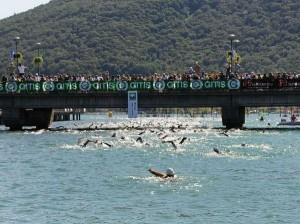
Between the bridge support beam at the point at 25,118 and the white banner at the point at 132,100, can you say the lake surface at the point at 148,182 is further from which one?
the bridge support beam at the point at 25,118

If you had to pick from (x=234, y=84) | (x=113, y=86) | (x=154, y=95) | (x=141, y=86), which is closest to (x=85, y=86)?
(x=113, y=86)

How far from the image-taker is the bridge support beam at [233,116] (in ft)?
269

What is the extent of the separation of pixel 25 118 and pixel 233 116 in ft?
69.2

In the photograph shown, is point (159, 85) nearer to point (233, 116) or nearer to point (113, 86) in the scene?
point (113, 86)

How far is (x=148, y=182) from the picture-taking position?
132ft

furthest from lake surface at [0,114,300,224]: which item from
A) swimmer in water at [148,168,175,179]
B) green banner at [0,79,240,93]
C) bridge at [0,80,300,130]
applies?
green banner at [0,79,240,93]

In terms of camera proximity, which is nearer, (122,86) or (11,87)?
(122,86)

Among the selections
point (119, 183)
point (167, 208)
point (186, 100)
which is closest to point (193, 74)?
point (186, 100)

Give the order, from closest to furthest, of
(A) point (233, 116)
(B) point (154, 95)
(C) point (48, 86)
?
(A) point (233, 116) → (B) point (154, 95) → (C) point (48, 86)

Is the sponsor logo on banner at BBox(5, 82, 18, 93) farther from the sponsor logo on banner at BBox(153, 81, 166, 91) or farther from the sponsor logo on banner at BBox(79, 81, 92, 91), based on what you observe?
the sponsor logo on banner at BBox(153, 81, 166, 91)

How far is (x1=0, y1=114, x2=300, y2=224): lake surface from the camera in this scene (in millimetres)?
31891

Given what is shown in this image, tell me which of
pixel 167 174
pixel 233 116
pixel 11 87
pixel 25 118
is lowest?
pixel 167 174

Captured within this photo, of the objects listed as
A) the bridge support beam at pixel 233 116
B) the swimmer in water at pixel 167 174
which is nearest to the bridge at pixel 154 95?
the bridge support beam at pixel 233 116

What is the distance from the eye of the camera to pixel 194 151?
2275 inches
